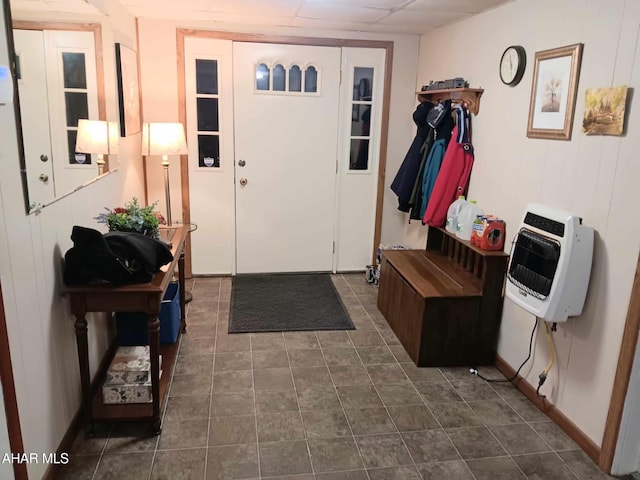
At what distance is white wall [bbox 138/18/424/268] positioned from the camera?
3.99m

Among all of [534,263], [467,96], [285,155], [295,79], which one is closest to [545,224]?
[534,263]

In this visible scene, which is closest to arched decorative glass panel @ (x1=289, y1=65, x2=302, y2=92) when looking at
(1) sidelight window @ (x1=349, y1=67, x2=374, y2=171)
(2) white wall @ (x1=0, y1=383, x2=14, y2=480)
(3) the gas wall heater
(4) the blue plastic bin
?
Result: (1) sidelight window @ (x1=349, y1=67, x2=374, y2=171)

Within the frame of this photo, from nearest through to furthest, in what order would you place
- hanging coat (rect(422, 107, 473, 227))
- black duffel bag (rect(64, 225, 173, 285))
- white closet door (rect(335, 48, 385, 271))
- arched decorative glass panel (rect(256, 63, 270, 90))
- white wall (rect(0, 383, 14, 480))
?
white wall (rect(0, 383, 14, 480)) < black duffel bag (rect(64, 225, 173, 285)) < hanging coat (rect(422, 107, 473, 227)) < arched decorative glass panel (rect(256, 63, 270, 90)) < white closet door (rect(335, 48, 385, 271))

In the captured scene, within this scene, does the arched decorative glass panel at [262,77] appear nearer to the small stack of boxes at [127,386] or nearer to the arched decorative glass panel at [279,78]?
the arched decorative glass panel at [279,78]

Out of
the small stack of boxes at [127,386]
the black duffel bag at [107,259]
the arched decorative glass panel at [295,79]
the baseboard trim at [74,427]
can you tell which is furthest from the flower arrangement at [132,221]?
the arched decorative glass panel at [295,79]

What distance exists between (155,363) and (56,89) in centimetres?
130

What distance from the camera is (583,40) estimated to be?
2312 mm

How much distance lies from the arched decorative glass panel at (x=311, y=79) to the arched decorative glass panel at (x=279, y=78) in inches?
7.3

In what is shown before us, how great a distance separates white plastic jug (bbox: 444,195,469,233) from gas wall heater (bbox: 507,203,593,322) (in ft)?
2.65

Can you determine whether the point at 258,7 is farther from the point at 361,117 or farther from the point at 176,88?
the point at 361,117

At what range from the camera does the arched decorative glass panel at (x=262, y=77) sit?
166 inches

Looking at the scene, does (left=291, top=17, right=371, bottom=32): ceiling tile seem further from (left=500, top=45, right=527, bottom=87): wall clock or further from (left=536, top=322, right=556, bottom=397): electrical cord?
(left=536, top=322, right=556, bottom=397): electrical cord

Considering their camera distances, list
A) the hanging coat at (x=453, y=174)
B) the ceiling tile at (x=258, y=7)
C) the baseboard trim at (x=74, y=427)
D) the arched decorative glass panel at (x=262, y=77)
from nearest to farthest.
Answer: the baseboard trim at (x=74, y=427) → the ceiling tile at (x=258, y=7) → the hanging coat at (x=453, y=174) → the arched decorative glass panel at (x=262, y=77)

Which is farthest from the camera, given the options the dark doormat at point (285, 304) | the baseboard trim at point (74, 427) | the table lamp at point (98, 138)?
the dark doormat at point (285, 304)
